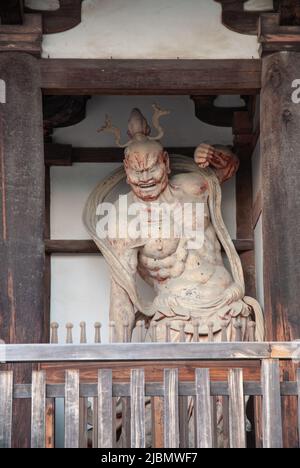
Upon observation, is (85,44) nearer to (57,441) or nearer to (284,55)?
(284,55)

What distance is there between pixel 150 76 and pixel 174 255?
1458 millimetres

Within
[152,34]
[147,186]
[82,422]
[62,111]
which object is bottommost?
[82,422]

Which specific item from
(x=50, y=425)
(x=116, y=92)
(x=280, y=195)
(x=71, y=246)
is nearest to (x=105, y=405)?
(x=50, y=425)

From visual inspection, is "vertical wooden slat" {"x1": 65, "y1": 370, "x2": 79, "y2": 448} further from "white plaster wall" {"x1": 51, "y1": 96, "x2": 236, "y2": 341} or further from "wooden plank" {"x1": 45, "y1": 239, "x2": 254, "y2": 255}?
"wooden plank" {"x1": 45, "y1": 239, "x2": 254, "y2": 255}

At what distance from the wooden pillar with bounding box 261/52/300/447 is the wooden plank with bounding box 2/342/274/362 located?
3.02 ft

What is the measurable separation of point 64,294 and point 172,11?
2492 millimetres

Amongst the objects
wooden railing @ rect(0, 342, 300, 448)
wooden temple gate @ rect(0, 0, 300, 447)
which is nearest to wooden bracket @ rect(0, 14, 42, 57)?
wooden temple gate @ rect(0, 0, 300, 447)

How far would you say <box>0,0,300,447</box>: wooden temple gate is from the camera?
9.37 m

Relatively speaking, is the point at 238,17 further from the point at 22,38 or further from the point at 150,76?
the point at 22,38

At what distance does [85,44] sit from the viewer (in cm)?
1009

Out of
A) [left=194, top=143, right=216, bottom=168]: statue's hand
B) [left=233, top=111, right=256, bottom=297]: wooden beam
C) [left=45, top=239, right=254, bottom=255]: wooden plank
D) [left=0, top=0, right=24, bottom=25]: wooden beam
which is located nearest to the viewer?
[left=0, top=0, right=24, bottom=25]: wooden beam

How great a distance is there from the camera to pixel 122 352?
331 inches

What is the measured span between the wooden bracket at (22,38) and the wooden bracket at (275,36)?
1495 millimetres

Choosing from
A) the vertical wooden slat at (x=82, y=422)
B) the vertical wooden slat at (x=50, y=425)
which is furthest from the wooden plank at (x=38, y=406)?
the vertical wooden slat at (x=50, y=425)
